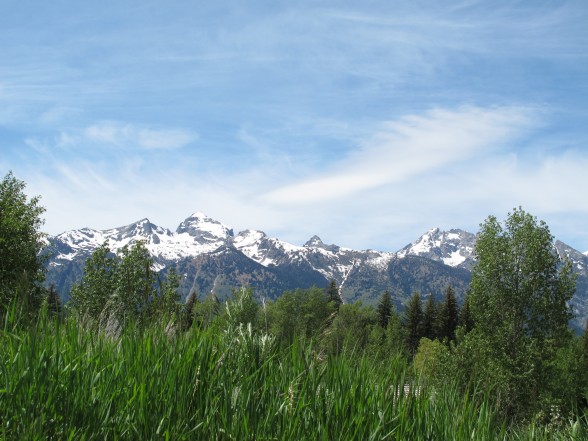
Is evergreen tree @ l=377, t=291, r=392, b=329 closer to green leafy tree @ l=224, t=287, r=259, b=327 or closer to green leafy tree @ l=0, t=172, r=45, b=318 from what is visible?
green leafy tree @ l=0, t=172, r=45, b=318

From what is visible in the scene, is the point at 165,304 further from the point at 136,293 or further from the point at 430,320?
the point at 430,320

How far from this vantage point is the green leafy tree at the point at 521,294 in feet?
156

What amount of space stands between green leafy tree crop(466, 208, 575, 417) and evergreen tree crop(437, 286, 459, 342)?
62619mm

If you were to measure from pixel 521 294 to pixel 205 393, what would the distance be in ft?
157

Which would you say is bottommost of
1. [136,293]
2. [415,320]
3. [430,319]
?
[136,293]

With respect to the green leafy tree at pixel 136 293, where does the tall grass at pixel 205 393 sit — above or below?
below

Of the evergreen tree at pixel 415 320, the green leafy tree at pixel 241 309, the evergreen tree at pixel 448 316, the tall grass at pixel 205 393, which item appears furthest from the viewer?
the evergreen tree at pixel 415 320

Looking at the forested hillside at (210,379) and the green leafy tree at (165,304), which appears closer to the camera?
the forested hillside at (210,379)

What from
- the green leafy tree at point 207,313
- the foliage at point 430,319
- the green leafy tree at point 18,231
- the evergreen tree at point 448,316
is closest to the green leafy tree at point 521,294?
the green leafy tree at point 18,231

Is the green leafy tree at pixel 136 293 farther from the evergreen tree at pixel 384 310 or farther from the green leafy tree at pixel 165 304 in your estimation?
the evergreen tree at pixel 384 310

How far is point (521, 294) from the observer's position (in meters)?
48.2

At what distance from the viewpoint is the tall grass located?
4383mm

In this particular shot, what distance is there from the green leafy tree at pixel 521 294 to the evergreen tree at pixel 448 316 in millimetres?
62619

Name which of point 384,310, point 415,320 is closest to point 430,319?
point 415,320
